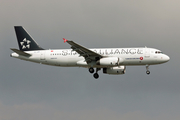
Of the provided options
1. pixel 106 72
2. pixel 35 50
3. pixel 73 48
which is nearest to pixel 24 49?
pixel 35 50

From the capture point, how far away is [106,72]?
215 ft

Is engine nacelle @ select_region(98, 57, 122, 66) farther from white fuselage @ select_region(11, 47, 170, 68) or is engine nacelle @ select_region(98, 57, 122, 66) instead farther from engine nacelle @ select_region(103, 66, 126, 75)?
engine nacelle @ select_region(103, 66, 126, 75)

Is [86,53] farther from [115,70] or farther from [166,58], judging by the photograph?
[166,58]

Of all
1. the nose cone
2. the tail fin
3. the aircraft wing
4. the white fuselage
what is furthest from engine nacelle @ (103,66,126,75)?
the tail fin

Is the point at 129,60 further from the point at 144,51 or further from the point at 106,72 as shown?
the point at 106,72

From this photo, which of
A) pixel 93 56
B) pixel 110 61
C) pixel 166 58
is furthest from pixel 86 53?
pixel 166 58

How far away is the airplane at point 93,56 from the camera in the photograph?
58.8 metres

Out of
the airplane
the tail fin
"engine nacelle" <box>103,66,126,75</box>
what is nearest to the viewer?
the airplane

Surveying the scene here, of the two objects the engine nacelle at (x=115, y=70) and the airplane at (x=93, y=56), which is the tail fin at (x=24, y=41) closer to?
the airplane at (x=93, y=56)

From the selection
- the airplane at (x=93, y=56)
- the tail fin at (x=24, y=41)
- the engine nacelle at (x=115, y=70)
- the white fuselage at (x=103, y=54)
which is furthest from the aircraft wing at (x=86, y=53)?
the tail fin at (x=24, y=41)

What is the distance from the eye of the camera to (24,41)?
65938mm

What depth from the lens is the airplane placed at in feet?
193

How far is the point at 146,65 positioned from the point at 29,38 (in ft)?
76.5

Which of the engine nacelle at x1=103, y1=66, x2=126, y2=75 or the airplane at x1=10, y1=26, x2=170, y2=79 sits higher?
the airplane at x1=10, y1=26, x2=170, y2=79
